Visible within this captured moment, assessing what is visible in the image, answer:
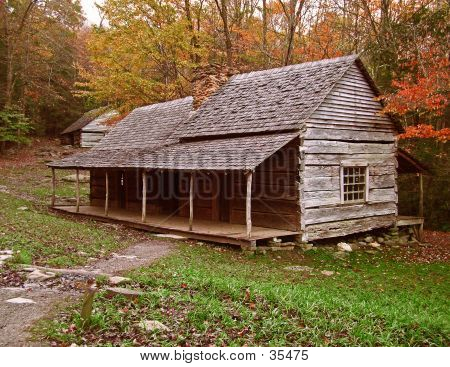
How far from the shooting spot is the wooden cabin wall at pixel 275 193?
48.2 feet

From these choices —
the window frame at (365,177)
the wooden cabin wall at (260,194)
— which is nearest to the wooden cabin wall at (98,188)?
the wooden cabin wall at (260,194)

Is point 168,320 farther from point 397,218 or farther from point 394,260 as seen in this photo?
point 397,218

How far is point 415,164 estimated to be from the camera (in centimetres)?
1797

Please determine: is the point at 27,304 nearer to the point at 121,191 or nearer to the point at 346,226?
the point at 346,226

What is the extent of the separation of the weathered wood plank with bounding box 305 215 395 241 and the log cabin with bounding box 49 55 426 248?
0.04 meters

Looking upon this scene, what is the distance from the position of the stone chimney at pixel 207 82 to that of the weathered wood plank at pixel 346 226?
28.2ft

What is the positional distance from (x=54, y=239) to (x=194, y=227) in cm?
477

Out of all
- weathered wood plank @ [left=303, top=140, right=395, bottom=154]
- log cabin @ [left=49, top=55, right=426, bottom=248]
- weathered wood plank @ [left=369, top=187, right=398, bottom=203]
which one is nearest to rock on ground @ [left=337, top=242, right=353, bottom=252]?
log cabin @ [left=49, top=55, right=426, bottom=248]

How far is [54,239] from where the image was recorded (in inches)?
491

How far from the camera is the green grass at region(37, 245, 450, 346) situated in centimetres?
575

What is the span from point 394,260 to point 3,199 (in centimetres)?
1668

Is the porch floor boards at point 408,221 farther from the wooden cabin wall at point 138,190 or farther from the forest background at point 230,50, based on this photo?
the wooden cabin wall at point 138,190

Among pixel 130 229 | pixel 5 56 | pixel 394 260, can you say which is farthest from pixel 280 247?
pixel 5 56

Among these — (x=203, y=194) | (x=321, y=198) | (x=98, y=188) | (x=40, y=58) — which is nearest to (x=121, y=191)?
(x=98, y=188)
